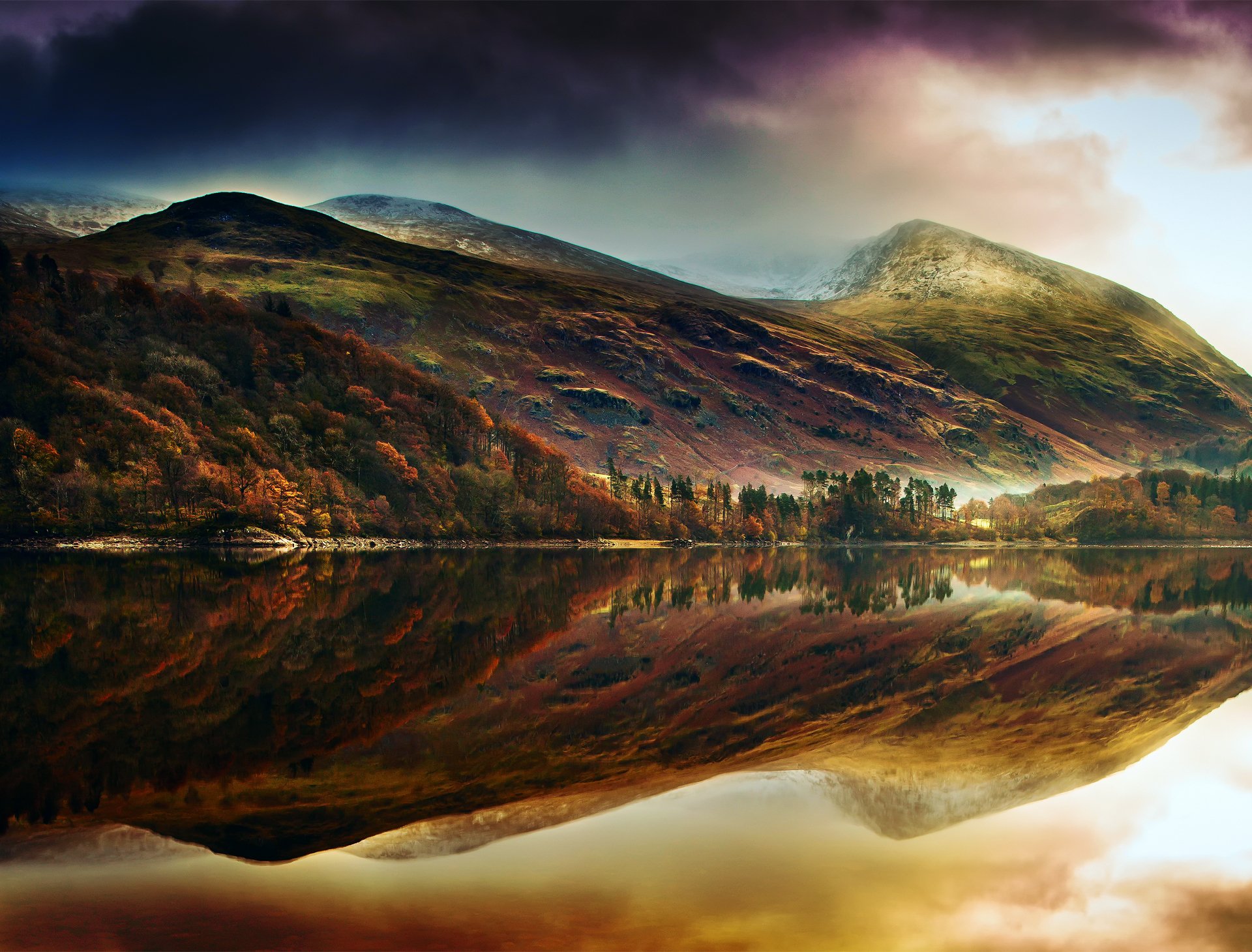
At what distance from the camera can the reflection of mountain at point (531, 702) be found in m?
15.5

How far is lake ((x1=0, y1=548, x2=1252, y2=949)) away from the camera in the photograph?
1109 centimetres

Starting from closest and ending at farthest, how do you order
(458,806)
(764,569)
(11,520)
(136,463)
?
(458,806), (764,569), (11,520), (136,463)

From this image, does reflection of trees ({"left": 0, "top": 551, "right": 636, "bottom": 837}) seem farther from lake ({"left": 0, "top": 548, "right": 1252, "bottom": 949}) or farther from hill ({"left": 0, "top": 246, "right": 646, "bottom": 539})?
hill ({"left": 0, "top": 246, "right": 646, "bottom": 539})

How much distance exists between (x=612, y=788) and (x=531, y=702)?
8.02 metres

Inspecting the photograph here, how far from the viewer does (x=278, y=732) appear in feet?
64.6

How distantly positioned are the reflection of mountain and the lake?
5.0 inches

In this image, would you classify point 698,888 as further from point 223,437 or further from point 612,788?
point 223,437

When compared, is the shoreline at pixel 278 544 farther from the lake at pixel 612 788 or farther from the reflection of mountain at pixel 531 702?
the lake at pixel 612 788

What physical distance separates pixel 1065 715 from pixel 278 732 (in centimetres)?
1868

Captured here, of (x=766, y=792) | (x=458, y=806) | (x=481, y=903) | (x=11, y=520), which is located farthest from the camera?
(x=11, y=520)

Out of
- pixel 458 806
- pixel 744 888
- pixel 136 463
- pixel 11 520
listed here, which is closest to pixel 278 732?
pixel 458 806

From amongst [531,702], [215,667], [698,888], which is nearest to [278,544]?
[215,667]

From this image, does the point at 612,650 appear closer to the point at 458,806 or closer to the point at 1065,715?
→ the point at 1065,715

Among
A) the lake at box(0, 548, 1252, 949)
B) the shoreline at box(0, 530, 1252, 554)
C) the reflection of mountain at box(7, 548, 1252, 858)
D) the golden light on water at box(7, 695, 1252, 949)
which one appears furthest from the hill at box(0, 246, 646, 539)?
the golden light on water at box(7, 695, 1252, 949)
